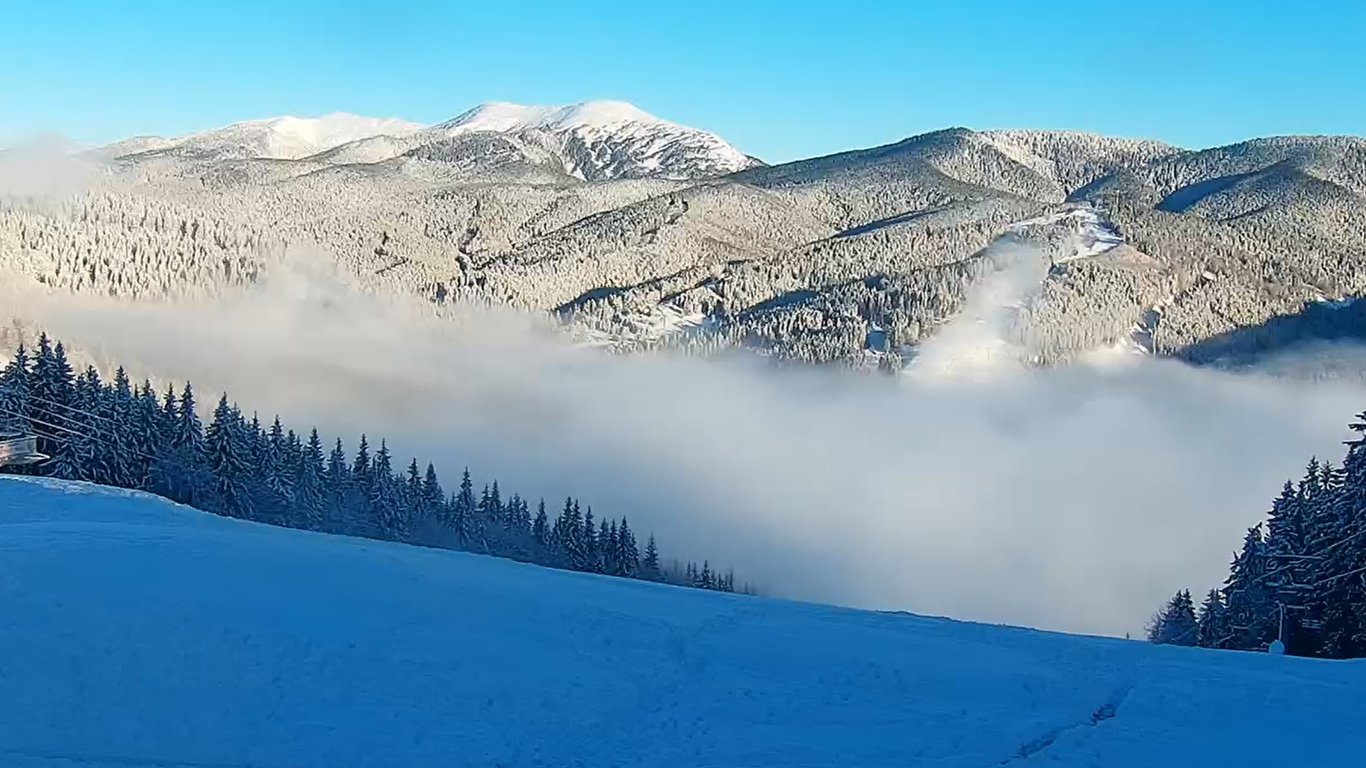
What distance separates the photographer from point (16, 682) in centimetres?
1571

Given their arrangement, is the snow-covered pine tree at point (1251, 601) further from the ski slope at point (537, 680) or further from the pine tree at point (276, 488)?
the pine tree at point (276, 488)

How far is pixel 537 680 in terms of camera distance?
17.8 m

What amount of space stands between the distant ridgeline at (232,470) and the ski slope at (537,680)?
99.7ft

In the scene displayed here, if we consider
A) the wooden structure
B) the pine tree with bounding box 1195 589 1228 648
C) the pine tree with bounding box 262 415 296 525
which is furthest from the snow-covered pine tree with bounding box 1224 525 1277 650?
the wooden structure

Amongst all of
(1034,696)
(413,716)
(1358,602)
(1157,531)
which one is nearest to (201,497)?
(413,716)

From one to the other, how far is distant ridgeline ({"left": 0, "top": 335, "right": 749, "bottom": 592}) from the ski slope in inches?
1196

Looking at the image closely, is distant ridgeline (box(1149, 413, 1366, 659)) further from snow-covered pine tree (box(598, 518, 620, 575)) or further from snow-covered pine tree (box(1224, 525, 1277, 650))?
snow-covered pine tree (box(598, 518, 620, 575))

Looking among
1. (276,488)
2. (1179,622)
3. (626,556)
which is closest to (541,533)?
(626,556)

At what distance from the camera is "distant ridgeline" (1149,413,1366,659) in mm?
30672

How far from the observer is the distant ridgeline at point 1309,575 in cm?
3067

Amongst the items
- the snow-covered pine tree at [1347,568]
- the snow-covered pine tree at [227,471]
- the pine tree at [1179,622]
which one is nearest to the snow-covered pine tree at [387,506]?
the snow-covered pine tree at [227,471]

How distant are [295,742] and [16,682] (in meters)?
4.72

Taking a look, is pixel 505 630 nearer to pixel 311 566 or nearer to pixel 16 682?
pixel 311 566

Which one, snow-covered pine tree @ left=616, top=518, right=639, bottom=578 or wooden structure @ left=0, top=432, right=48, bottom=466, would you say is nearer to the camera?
wooden structure @ left=0, top=432, right=48, bottom=466
